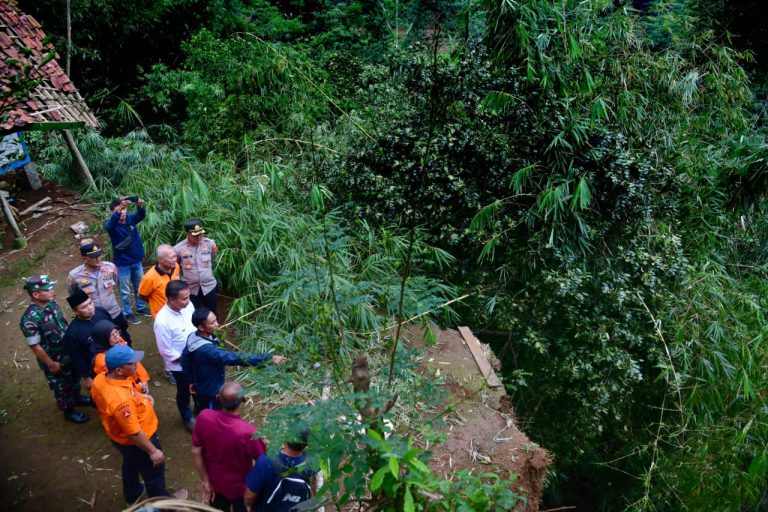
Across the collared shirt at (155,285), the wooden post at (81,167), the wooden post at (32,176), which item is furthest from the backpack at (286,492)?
the wooden post at (32,176)

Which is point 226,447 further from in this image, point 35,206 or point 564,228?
point 35,206

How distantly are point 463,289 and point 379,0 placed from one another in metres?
8.11

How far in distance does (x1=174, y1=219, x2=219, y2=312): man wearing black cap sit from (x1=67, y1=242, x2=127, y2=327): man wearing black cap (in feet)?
1.96

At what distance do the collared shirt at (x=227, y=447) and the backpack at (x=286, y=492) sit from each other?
0.29 meters

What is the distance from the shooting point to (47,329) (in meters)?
4.14

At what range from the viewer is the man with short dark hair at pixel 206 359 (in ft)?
11.8

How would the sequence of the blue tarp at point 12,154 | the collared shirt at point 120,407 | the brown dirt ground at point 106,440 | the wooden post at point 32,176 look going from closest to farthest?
the blue tarp at point 12,154 → the collared shirt at point 120,407 → the brown dirt ground at point 106,440 → the wooden post at point 32,176

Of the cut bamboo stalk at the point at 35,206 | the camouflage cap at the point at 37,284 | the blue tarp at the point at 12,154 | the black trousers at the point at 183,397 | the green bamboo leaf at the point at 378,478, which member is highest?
the blue tarp at the point at 12,154

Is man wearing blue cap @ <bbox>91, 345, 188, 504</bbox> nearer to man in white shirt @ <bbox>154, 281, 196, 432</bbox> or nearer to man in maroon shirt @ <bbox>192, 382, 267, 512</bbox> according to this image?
man in maroon shirt @ <bbox>192, 382, 267, 512</bbox>

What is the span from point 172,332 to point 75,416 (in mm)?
1276

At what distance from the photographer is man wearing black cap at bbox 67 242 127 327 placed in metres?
4.40

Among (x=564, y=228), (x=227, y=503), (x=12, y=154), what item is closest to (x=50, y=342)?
(x=12, y=154)

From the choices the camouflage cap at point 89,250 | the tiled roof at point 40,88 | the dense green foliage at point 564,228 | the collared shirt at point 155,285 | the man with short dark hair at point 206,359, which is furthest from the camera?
the tiled roof at point 40,88

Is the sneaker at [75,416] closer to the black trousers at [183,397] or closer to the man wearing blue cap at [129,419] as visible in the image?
the black trousers at [183,397]
